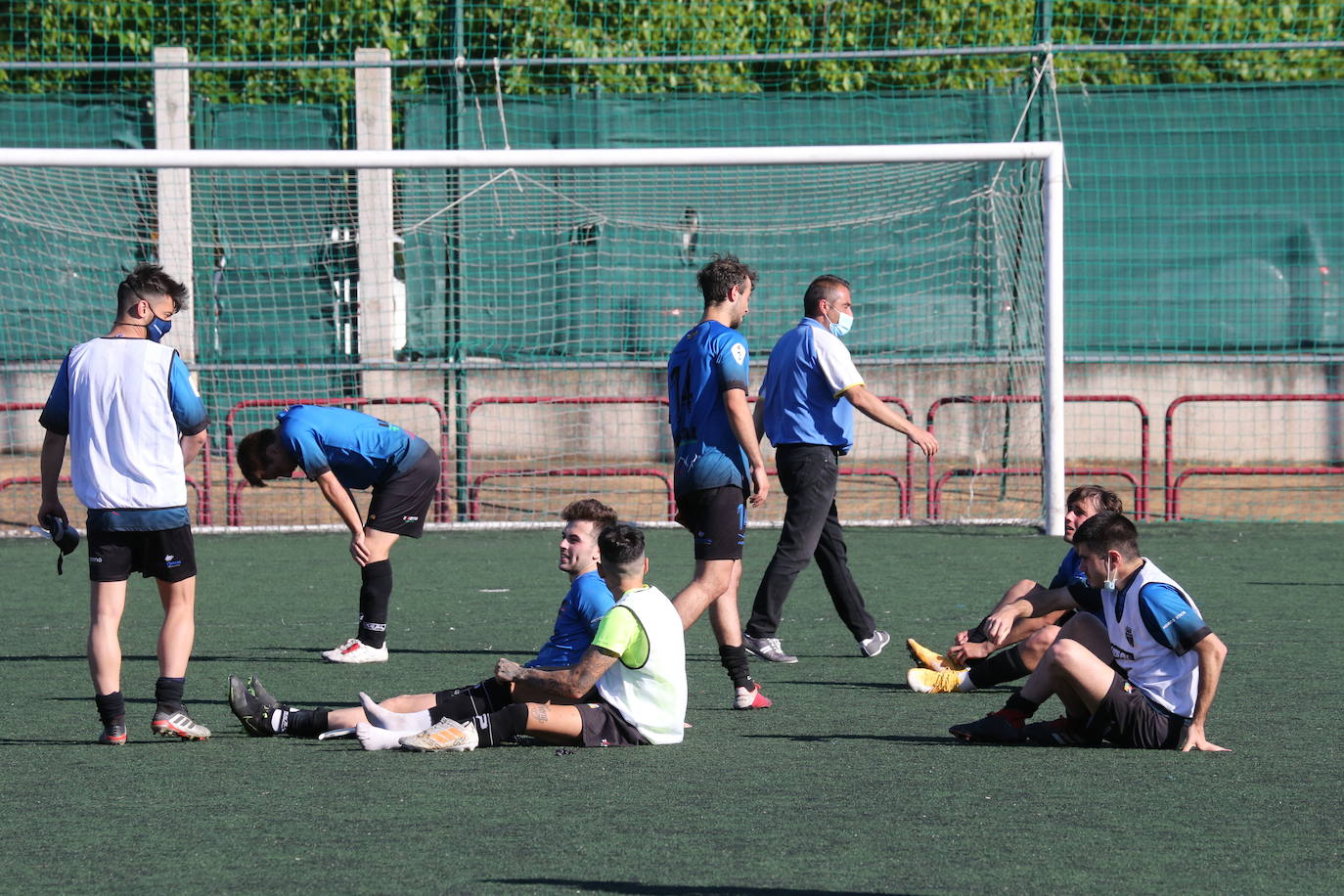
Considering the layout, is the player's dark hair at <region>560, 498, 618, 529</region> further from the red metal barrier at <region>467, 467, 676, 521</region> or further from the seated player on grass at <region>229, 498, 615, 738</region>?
the red metal barrier at <region>467, 467, 676, 521</region>

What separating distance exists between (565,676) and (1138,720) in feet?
6.28

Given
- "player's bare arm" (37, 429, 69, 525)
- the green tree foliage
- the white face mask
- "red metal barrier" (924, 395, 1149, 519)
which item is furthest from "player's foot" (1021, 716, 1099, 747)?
the green tree foliage

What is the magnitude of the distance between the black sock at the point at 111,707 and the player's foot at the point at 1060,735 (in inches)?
124

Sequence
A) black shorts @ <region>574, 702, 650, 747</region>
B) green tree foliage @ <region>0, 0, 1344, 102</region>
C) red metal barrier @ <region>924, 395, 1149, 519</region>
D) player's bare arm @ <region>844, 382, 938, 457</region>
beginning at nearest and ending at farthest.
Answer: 1. black shorts @ <region>574, 702, 650, 747</region>
2. player's bare arm @ <region>844, 382, 938, 457</region>
3. red metal barrier @ <region>924, 395, 1149, 519</region>
4. green tree foliage @ <region>0, 0, 1344, 102</region>

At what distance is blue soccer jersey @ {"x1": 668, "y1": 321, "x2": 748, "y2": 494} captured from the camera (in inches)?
242

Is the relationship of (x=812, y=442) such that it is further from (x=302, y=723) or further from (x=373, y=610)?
(x=302, y=723)

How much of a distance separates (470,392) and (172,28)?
6.06 m

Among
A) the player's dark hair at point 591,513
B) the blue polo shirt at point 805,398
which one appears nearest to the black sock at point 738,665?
the player's dark hair at point 591,513

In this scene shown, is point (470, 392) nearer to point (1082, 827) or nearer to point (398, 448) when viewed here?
point (398, 448)

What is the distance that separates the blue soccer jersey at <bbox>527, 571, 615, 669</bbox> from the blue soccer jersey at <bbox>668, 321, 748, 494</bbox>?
87 centimetres

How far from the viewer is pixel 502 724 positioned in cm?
522

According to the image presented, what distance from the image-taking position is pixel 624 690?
17.4 feet

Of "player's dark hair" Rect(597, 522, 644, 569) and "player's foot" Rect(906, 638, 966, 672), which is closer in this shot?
"player's dark hair" Rect(597, 522, 644, 569)

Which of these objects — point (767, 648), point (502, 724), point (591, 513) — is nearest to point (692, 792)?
point (502, 724)
